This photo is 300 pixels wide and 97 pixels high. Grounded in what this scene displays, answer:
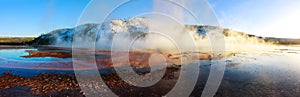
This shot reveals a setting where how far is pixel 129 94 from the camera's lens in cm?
1155

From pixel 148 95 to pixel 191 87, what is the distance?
3.16 m

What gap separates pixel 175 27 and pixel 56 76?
40.0 m

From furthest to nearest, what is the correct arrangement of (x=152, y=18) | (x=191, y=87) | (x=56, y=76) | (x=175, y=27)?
(x=175, y=27) < (x=152, y=18) < (x=56, y=76) < (x=191, y=87)

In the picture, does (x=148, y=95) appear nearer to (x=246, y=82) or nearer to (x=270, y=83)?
(x=246, y=82)

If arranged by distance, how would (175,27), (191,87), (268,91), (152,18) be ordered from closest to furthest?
(268,91), (191,87), (152,18), (175,27)

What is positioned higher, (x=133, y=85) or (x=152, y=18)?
(x=152, y=18)

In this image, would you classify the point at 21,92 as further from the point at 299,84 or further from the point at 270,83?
the point at 299,84

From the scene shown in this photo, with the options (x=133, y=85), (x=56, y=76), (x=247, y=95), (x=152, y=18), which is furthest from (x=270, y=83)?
(x=152, y=18)

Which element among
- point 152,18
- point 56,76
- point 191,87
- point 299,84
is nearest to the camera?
point 191,87

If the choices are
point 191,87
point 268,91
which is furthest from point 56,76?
point 268,91

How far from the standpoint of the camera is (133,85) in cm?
1339

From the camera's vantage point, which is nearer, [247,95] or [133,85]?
[247,95]

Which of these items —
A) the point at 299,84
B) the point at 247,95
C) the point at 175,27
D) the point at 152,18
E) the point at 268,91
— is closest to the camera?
the point at 247,95

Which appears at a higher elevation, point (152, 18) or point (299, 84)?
point (152, 18)
